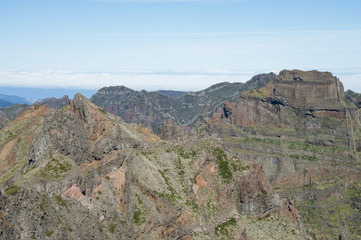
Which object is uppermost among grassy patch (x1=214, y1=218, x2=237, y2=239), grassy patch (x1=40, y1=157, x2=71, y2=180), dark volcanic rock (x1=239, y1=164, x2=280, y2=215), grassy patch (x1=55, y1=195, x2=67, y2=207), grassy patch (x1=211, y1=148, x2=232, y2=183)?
grassy patch (x1=55, y1=195, x2=67, y2=207)

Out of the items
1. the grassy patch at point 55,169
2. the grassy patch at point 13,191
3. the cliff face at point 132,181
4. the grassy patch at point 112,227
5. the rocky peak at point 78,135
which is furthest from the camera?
the rocky peak at point 78,135

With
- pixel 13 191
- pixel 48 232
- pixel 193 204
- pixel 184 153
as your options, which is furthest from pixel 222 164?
pixel 13 191

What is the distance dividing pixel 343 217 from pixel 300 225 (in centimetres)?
9291

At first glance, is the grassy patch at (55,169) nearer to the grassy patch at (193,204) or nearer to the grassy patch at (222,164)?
the grassy patch at (193,204)

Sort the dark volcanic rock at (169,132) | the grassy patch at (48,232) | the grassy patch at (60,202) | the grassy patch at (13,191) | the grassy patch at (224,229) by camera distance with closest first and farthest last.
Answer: the grassy patch at (13,191), the grassy patch at (48,232), the grassy patch at (60,202), the grassy patch at (224,229), the dark volcanic rock at (169,132)

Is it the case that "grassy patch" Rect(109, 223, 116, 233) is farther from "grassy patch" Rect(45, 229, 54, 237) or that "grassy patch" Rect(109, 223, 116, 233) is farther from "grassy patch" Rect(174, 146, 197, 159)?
"grassy patch" Rect(174, 146, 197, 159)

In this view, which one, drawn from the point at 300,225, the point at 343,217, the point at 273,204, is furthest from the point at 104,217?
the point at 343,217

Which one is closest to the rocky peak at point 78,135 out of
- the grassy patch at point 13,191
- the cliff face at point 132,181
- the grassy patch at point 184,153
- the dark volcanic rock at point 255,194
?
the cliff face at point 132,181

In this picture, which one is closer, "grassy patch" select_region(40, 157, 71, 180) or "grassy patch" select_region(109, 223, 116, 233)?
"grassy patch" select_region(109, 223, 116, 233)

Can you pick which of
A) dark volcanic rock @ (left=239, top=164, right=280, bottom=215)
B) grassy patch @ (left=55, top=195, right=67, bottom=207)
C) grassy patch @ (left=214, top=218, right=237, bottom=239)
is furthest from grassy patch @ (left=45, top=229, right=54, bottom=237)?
dark volcanic rock @ (left=239, top=164, right=280, bottom=215)

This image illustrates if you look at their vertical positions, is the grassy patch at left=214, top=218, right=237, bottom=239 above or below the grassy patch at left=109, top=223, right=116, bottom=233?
below

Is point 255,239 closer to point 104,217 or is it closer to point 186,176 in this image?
point 186,176

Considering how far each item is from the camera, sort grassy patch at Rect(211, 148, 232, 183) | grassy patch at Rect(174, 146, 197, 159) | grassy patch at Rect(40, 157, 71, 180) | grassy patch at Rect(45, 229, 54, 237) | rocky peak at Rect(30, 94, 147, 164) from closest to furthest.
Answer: grassy patch at Rect(45, 229, 54, 237) → grassy patch at Rect(40, 157, 71, 180) → rocky peak at Rect(30, 94, 147, 164) → grassy patch at Rect(211, 148, 232, 183) → grassy patch at Rect(174, 146, 197, 159)

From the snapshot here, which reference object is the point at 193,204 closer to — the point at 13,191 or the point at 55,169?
the point at 55,169
